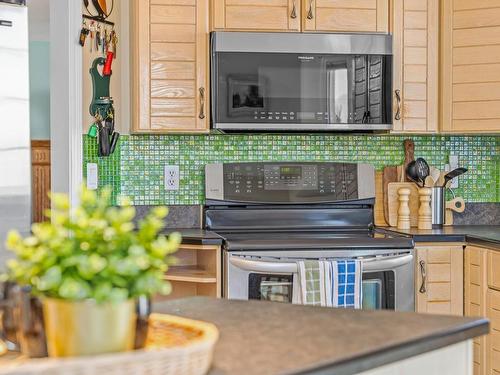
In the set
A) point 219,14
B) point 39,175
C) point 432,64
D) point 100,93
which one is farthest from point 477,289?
point 39,175

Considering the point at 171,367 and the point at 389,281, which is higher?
the point at 171,367

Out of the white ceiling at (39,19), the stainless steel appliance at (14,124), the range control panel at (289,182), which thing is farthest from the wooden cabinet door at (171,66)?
the white ceiling at (39,19)

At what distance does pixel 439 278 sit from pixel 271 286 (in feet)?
2.69

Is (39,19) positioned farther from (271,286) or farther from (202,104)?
(271,286)

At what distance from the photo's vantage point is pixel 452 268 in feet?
12.1

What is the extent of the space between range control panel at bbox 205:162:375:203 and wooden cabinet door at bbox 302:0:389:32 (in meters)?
0.74

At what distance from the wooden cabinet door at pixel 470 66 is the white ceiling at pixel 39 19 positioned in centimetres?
314

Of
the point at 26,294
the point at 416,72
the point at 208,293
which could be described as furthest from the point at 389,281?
the point at 26,294

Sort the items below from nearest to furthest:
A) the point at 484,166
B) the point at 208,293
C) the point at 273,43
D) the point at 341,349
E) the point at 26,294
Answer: the point at 26,294
the point at 341,349
the point at 208,293
the point at 273,43
the point at 484,166

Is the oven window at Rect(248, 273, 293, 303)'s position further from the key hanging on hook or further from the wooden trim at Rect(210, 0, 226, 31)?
the key hanging on hook

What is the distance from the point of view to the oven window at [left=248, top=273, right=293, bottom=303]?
3465 mm

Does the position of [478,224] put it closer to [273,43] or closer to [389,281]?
[389,281]

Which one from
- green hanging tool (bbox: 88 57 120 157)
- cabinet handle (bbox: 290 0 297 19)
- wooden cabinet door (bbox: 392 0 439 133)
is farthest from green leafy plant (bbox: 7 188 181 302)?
wooden cabinet door (bbox: 392 0 439 133)

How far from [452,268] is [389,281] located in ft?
1.08
